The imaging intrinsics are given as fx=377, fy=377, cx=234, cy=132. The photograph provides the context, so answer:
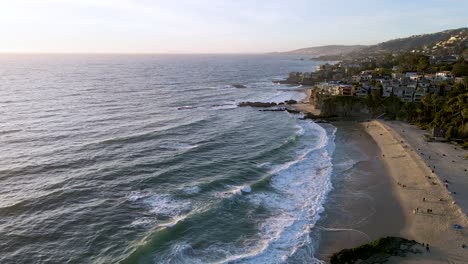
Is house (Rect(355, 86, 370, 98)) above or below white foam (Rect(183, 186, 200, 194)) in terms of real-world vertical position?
above

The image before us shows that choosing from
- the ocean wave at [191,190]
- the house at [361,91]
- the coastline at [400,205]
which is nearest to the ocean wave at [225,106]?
the house at [361,91]

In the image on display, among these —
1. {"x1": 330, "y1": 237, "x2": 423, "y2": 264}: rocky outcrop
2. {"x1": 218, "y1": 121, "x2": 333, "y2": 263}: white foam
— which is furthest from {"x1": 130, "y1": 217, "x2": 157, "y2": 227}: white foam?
{"x1": 330, "y1": 237, "x2": 423, "y2": 264}: rocky outcrop

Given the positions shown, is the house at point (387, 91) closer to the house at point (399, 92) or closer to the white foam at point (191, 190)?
the house at point (399, 92)

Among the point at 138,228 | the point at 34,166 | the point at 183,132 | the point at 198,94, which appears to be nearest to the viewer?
the point at 138,228

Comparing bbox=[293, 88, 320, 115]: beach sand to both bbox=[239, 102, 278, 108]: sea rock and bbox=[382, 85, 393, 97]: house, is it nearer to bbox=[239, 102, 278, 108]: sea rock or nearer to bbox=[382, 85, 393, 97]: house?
bbox=[239, 102, 278, 108]: sea rock

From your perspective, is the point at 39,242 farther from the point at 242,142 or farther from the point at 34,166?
the point at 242,142

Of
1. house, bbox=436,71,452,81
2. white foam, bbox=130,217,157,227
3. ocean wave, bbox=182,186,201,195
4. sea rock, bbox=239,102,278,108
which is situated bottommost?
sea rock, bbox=239,102,278,108

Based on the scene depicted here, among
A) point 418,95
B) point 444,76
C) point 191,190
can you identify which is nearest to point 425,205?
point 191,190

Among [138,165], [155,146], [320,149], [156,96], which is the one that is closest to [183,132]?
[155,146]
